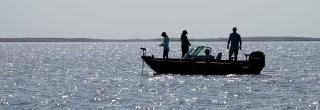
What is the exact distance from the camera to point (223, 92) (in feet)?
106

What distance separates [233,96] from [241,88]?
132 inches

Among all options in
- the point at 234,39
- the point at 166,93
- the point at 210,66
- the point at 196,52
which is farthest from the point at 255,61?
the point at 166,93

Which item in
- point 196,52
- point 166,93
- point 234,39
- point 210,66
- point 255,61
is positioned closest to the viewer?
point 166,93

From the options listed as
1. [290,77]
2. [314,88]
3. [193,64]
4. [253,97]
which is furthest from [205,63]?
[253,97]

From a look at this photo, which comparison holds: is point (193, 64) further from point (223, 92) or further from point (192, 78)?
point (223, 92)

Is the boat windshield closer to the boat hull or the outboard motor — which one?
the boat hull

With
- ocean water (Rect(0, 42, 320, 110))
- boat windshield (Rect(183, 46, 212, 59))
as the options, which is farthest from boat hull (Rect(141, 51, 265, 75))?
boat windshield (Rect(183, 46, 212, 59))

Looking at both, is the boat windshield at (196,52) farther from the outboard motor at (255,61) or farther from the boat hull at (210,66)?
the outboard motor at (255,61)

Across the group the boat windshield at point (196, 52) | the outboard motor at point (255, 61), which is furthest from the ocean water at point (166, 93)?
the boat windshield at point (196, 52)

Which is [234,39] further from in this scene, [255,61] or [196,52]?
[196,52]

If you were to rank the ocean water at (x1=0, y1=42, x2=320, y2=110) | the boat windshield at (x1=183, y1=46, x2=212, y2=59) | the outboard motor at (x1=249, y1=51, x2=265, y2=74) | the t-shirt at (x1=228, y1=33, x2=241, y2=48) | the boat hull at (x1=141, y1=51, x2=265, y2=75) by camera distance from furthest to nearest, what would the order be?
the boat windshield at (x1=183, y1=46, x2=212, y2=59)
the t-shirt at (x1=228, y1=33, x2=241, y2=48)
the outboard motor at (x1=249, y1=51, x2=265, y2=74)
the boat hull at (x1=141, y1=51, x2=265, y2=75)
the ocean water at (x1=0, y1=42, x2=320, y2=110)

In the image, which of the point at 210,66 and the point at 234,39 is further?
the point at 234,39

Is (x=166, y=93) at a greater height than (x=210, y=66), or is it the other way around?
(x=210, y=66)

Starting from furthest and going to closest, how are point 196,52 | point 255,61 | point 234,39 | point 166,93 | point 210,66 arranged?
point 196,52 → point 234,39 → point 255,61 → point 210,66 → point 166,93
